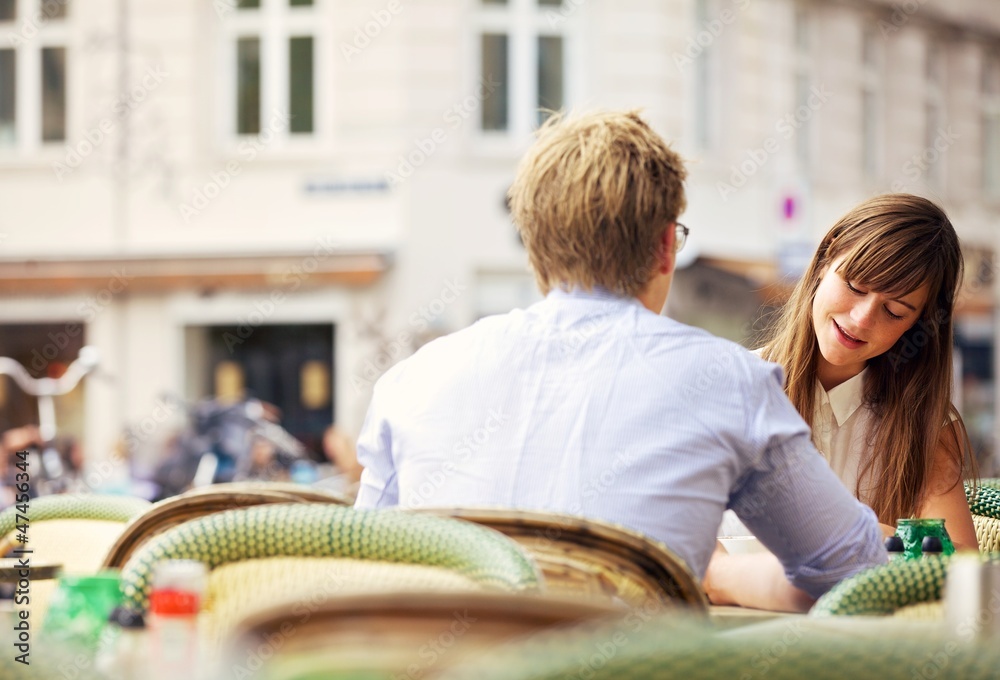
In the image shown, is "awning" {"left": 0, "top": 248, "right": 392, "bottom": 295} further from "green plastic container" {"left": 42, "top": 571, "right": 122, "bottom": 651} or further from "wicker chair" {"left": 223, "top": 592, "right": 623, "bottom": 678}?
"wicker chair" {"left": 223, "top": 592, "right": 623, "bottom": 678}

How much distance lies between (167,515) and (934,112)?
54.9 ft

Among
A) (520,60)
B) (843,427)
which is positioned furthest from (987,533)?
(520,60)

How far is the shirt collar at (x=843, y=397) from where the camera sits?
3.11 m

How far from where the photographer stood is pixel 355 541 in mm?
1276

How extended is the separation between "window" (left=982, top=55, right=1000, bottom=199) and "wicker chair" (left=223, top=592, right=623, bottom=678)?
17.9 metres

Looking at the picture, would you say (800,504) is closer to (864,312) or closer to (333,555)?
(333,555)

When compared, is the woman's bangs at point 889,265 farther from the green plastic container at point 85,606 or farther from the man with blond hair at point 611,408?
the green plastic container at point 85,606

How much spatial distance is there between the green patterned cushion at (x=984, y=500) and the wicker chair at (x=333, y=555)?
185 centimetres

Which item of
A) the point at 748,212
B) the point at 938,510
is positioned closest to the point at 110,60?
the point at 748,212

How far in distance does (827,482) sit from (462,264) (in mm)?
11286

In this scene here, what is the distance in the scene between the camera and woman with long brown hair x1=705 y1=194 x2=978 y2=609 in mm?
2916

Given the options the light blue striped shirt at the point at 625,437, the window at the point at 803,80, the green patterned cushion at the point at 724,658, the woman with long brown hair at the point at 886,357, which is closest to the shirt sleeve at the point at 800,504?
the light blue striped shirt at the point at 625,437

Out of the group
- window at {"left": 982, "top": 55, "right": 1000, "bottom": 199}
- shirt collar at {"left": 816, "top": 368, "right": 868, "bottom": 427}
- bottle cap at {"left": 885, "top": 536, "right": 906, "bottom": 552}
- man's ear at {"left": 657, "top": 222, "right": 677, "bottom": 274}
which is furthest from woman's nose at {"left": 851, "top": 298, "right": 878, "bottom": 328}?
window at {"left": 982, "top": 55, "right": 1000, "bottom": 199}

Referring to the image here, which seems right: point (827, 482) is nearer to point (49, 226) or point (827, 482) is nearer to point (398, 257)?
point (398, 257)
